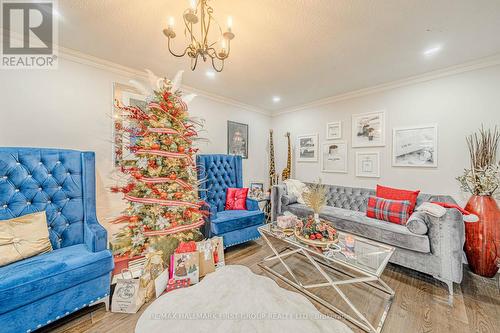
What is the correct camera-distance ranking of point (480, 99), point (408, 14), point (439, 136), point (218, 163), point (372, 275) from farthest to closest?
point (218, 163) → point (439, 136) → point (480, 99) → point (408, 14) → point (372, 275)

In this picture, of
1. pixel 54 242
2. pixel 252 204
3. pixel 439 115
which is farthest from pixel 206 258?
pixel 439 115

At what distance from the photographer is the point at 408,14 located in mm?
1642

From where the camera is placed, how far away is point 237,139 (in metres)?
4.03


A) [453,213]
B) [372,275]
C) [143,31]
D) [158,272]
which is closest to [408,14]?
[453,213]

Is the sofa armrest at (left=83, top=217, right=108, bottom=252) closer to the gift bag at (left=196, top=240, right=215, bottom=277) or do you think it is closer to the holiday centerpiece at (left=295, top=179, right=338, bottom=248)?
the gift bag at (left=196, top=240, right=215, bottom=277)

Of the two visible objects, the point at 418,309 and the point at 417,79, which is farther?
the point at 417,79

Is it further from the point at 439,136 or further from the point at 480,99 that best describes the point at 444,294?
the point at 480,99

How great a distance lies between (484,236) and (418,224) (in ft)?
2.54

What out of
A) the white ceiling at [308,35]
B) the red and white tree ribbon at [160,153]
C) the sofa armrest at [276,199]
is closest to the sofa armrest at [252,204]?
the sofa armrest at [276,199]

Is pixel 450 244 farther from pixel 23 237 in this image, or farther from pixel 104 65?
pixel 104 65

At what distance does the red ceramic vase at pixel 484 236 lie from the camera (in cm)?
198

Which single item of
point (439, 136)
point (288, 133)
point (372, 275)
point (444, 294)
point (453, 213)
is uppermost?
point (288, 133)

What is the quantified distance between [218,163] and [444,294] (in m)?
3.11

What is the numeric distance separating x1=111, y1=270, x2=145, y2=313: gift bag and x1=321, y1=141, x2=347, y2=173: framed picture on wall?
345 cm
